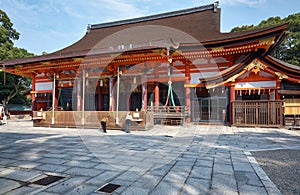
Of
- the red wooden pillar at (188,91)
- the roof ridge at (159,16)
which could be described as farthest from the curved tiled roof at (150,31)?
the red wooden pillar at (188,91)

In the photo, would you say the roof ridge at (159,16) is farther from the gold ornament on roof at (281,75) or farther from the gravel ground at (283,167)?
the gravel ground at (283,167)

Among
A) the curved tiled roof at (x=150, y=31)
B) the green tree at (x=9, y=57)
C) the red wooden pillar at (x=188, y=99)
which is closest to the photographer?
the red wooden pillar at (x=188, y=99)

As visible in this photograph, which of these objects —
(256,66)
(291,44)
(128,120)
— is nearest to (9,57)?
(128,120)

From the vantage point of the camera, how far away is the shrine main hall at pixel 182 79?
32.9ft

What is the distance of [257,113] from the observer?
1012 cm

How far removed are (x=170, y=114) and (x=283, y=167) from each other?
24.5ft

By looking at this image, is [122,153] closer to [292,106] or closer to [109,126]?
[109,126]

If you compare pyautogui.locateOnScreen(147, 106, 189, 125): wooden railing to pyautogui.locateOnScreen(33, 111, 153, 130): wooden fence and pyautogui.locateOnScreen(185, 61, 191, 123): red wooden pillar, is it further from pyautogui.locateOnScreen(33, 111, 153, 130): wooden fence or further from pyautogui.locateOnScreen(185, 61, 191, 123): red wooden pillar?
pyautogui.locateOnScreen(33, 111, 153, 130): wooden fence

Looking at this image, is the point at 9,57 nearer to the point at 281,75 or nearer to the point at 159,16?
the point at 159,16

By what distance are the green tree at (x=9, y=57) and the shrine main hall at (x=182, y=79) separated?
9962 mm

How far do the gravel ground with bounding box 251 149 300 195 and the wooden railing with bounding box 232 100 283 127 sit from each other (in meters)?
5.16

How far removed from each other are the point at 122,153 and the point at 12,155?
2752 millimetres

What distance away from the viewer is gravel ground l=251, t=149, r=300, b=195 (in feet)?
9.64

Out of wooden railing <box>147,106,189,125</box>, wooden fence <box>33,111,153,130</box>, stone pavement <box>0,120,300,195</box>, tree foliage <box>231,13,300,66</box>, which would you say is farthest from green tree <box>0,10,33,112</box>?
tree foliage <box>231,13,300,66</box>
